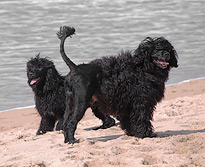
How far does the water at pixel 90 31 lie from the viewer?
11.7 metres

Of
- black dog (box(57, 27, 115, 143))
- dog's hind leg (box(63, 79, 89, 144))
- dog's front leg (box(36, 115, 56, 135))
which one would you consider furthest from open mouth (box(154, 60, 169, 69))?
dog's front leg (box(36, 115, 56, 135))

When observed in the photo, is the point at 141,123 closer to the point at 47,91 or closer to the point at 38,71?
the point at 47,91

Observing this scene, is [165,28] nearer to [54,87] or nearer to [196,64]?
[196,64]

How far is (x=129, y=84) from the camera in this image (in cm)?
628

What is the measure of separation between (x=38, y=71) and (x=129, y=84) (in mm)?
1670

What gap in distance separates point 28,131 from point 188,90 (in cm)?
369

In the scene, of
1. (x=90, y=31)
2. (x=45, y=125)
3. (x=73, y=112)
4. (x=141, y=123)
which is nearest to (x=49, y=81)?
(x=45, y=125)

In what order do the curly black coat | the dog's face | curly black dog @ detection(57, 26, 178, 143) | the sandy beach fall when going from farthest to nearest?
the dog's face < the curly black coat < curly black dog @ detection(57, 26, 178, 143) < the sandy beach

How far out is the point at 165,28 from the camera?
1692cm

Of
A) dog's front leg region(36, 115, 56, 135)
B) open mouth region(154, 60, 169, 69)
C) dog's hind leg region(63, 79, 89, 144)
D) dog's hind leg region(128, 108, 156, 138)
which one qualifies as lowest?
dog's front leg region(36, 115, 56, 135)

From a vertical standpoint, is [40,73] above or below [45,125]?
above

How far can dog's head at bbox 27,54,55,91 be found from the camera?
24.2 feet

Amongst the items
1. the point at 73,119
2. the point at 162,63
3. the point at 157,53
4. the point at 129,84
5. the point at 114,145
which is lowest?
the point at 114,145

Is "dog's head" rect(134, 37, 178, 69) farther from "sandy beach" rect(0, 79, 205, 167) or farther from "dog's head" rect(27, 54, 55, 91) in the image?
"dog's head" rect(27, 54, 55, 91)
